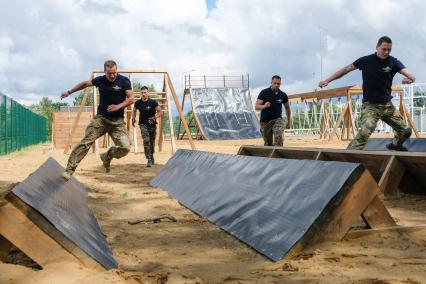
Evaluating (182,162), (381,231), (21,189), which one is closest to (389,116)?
(182,162)

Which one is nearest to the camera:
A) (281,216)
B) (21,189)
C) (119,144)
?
(21,189)

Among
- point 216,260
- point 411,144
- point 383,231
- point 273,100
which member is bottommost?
point 216,260

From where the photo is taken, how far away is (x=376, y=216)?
396 centimetres

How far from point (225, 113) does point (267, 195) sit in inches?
1255

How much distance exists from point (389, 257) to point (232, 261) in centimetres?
101

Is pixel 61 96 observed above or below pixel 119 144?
above

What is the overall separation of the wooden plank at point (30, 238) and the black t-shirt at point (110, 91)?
481 centimetres

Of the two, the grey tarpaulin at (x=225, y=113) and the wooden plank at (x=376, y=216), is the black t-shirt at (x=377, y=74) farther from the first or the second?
the grey tarpaulin at (x=225, y=113)

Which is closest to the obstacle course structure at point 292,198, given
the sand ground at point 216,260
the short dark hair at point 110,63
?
the sand ground at point 216,260

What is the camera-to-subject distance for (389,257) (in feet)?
11.0

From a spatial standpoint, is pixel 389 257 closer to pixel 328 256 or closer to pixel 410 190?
pixel 328 256

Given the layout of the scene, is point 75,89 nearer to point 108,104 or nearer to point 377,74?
point 108,104

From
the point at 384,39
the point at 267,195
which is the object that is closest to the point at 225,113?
the point at 384,39

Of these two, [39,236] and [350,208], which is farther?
[350,208]
